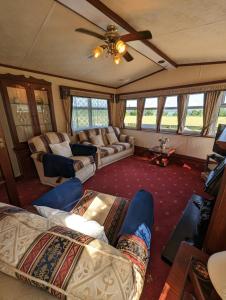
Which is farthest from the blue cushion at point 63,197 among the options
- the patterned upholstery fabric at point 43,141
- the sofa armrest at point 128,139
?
the sofa armrest at point 128,139

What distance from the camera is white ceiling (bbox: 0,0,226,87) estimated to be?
1699 mm

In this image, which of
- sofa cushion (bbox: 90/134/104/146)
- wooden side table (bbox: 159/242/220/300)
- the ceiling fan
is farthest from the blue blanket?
wooden side table (bbox: 159/242/220/300)

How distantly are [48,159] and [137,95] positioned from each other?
3.43 metres

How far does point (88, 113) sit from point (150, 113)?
1.97m

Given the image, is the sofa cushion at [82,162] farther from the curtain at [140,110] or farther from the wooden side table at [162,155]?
the curtain at [140,110]

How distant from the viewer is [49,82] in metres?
3.42

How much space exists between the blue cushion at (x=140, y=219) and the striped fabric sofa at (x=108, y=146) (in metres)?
2.22

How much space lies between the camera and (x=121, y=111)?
5.27m

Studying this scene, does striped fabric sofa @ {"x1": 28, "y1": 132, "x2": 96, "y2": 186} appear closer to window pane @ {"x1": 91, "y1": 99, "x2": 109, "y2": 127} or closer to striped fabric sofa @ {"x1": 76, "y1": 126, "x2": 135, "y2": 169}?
striped fabric sofa @ {"x1": 76, "y1": 126, "x2": 135, "y2": 169}

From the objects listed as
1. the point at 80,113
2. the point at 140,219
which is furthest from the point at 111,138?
the point at 140,219

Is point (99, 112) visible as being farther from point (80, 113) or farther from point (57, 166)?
point (57, 166)


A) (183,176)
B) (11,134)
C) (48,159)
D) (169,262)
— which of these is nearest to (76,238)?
(169,262)

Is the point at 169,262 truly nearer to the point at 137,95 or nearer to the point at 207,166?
the point at 207,166

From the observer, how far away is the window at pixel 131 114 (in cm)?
505
